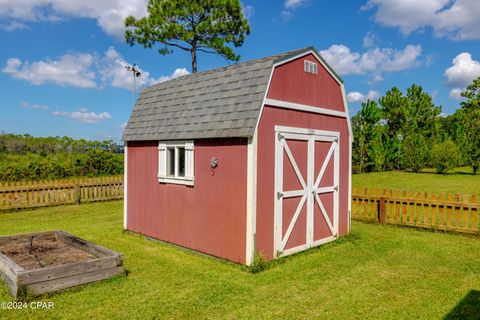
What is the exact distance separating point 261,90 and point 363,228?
5.80 m

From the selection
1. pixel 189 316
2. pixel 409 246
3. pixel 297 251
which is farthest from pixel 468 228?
pixel 189 316

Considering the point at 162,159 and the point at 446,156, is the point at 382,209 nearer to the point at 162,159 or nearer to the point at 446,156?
the point at 162,159

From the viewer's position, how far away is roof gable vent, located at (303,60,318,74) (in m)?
7.46

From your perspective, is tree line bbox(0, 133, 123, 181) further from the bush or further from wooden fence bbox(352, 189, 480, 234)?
the bush

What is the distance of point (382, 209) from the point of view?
34.4ft

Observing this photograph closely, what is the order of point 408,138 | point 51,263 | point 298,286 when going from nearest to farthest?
point 298,286 < point 51,263 < point 408,138

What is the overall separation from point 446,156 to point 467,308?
24.4m

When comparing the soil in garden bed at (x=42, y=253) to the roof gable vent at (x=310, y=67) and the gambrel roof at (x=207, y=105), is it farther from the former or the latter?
the roof gable vent at (x=310, y=67)

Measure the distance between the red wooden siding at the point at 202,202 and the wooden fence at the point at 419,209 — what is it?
5.98 meters

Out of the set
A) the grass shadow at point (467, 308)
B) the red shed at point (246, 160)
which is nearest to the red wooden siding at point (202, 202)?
the red shed at point (246, 160)

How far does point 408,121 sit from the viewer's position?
1210 inches

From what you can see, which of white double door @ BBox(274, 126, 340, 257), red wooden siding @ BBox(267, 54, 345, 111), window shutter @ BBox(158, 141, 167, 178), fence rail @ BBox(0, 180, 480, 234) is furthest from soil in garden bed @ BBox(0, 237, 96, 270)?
fence rail @ BBox(0, 180, 480, 234)

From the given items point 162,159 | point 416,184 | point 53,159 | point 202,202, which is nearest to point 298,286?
point 202,202

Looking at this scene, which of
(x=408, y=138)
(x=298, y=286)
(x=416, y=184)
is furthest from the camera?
(x=408, y=138)
